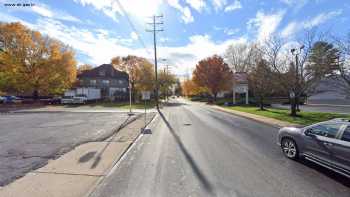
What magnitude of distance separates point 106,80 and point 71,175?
53.0 m

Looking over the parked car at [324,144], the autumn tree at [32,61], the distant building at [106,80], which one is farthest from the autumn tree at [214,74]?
the parked car at [324,144]

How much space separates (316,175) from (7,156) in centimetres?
929

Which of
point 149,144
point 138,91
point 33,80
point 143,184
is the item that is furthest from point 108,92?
point 143,184

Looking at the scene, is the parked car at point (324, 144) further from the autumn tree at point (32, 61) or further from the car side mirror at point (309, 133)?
the autumn tree at point (32, 61)

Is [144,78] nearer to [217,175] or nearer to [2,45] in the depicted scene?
[2,45]

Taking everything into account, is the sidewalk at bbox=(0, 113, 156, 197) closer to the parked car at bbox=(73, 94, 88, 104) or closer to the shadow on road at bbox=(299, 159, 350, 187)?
the shadow on road at bbox=(299, 159, 350, 187)

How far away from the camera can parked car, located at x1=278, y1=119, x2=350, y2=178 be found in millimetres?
4023

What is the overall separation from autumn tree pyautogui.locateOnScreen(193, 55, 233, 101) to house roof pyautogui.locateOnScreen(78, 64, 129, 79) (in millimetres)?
24597

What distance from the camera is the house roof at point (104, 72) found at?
173ft

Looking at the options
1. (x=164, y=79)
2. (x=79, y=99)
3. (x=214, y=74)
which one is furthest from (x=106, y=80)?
(x=214, y=74)

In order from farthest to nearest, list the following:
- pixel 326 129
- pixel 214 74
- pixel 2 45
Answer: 1. pixel 214 74
2. pixel 2 45
3. pixel 326 129

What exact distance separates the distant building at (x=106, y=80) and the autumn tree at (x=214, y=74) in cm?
2233

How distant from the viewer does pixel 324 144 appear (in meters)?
4.47

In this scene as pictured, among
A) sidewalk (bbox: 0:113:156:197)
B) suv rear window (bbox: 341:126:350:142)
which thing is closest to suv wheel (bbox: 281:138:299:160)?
suv rear window (bbox: 341:126:350:142)
